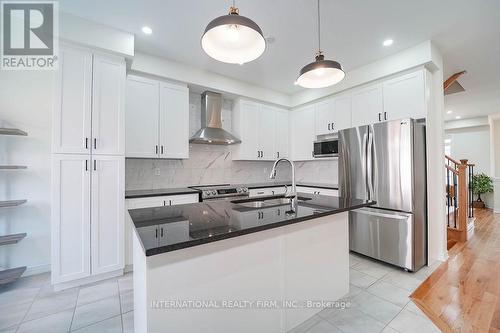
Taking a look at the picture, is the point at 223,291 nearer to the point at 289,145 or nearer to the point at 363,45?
the point at 363,45

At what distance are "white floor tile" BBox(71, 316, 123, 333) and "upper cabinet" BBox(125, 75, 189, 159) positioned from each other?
1888 mm

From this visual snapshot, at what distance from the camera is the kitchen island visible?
1.02 m

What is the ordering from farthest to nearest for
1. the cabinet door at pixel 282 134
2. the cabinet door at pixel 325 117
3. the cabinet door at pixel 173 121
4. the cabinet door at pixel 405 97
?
the cabinet door at pixel 282 134 < the cabinet door at pixel 325 117 < the cabinet door at pixel 173 121 < the cabinet door at pixel 405 97

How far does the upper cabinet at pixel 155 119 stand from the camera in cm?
291

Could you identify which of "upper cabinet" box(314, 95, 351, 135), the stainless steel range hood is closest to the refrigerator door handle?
"upper cabinet" box(314, 95, 351, 135)

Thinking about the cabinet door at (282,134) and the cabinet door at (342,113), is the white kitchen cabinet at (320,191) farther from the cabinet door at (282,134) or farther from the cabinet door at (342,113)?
the cabinet door at (342,113)

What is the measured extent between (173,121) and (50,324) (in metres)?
2.51

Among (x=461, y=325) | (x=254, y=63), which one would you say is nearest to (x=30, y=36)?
(x=254, y=63)

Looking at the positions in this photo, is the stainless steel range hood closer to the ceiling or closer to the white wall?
the ceiling

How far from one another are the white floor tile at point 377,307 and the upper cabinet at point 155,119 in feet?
9.33

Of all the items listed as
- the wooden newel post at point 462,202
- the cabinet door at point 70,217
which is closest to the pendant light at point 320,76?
the cabinet door at point 70,217

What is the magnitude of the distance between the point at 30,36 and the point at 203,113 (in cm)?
217

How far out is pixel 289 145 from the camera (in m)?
4.67

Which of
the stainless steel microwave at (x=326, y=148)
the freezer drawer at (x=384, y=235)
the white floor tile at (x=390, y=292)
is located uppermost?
the stainless steel microwave at (x=326, y=148)
